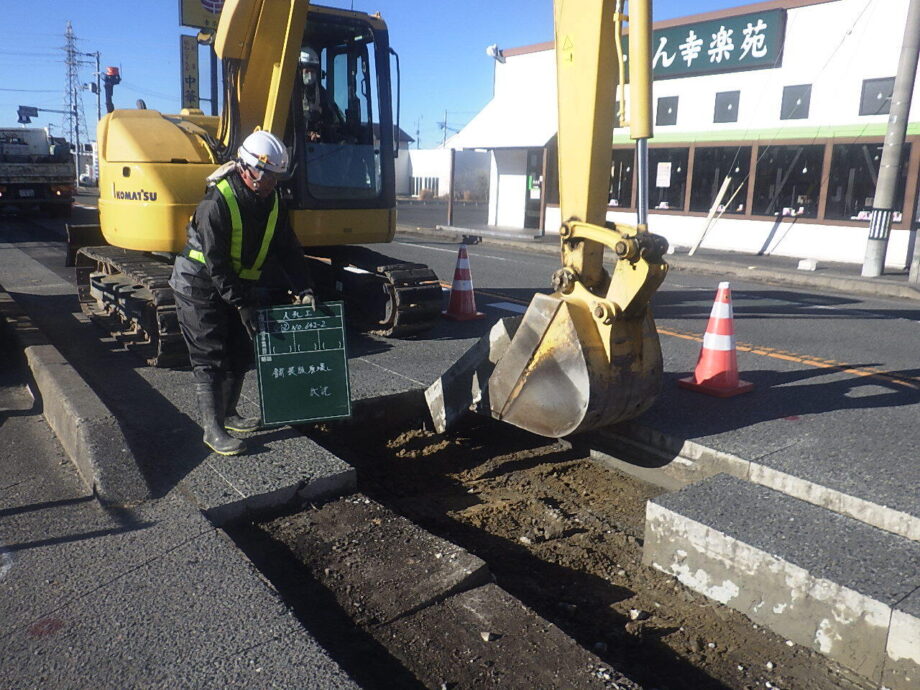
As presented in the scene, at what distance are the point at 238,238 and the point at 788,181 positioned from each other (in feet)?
53.6

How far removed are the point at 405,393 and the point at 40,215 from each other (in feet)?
80.7

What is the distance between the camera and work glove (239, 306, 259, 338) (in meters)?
4.66

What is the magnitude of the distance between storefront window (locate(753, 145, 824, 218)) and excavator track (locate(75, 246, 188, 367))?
48.6ft

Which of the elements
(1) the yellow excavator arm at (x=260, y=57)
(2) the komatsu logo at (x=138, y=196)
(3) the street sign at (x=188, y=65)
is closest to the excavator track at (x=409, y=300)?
(1) the yellow excavator arm at (x=260, y=57)

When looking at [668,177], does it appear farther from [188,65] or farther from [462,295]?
[462,295]

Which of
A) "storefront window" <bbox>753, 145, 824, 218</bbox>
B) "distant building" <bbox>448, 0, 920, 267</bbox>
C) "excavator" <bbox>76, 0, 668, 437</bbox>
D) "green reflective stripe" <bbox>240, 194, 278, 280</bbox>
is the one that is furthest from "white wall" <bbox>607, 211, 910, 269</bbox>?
"green reflective stripe" <bbox>240, 194, 278, 280</bbox>

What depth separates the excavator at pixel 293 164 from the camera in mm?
6672

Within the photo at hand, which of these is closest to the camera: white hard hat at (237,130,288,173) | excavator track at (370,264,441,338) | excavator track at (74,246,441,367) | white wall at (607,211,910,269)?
white hard hat at (237,130,288,173)

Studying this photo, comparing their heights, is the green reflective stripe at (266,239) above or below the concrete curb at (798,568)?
above

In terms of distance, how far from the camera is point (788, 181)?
17.9m

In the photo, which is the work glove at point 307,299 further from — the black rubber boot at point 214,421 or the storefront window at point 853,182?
the storefront window at point 853,182

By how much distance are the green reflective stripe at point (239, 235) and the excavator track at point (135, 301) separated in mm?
1820

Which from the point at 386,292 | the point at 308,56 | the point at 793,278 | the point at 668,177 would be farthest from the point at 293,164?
the point at 668,177

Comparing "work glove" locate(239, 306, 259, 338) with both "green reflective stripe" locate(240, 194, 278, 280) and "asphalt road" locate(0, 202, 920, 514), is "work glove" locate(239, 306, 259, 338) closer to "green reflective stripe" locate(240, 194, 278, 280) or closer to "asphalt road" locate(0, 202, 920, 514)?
"green reflective stripe" locate(240, 194, 278, 280)
